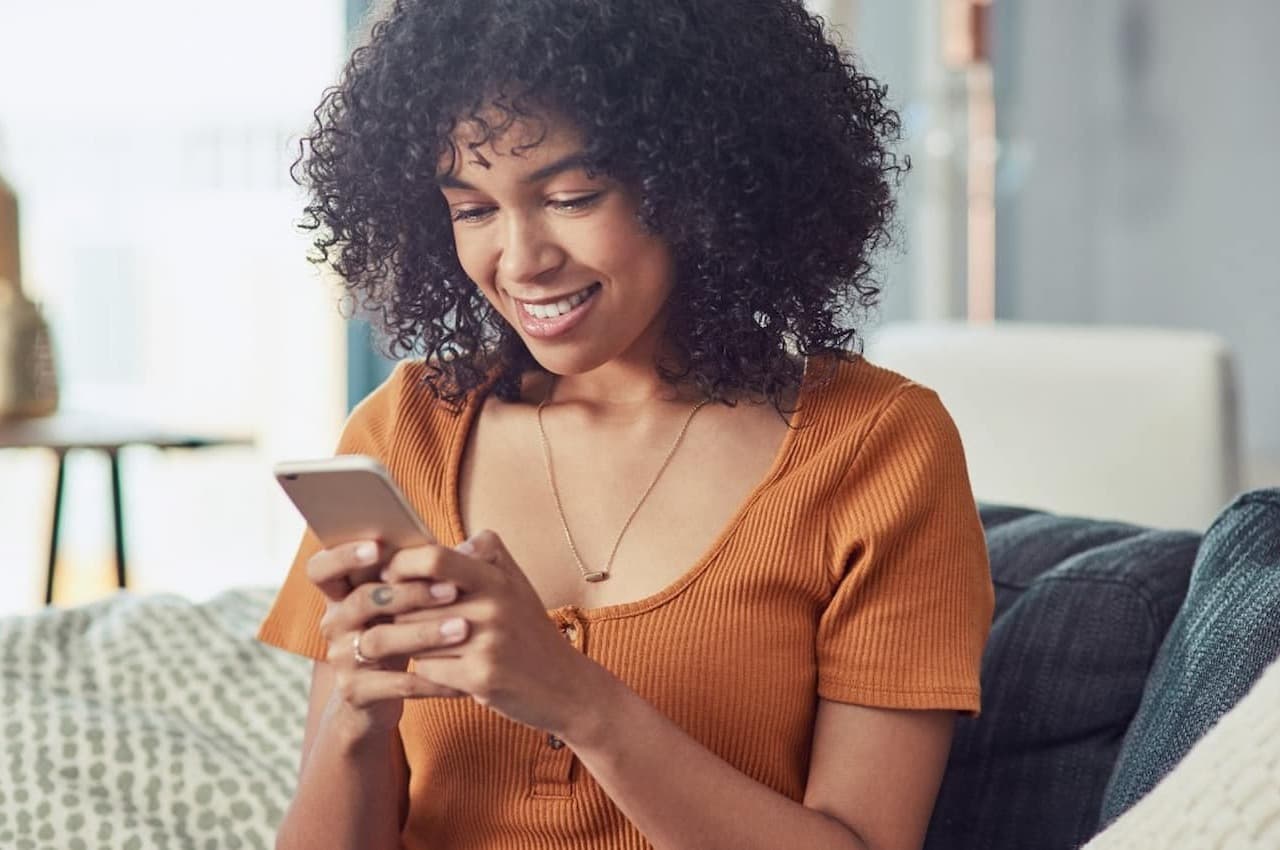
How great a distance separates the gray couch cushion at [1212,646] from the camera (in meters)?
1.11

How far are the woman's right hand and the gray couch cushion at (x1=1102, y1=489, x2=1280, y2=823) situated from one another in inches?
20.3

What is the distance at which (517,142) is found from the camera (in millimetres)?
1099

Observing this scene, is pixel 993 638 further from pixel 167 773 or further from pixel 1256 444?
pixel 1256 444

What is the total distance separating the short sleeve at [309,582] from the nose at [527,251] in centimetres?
25

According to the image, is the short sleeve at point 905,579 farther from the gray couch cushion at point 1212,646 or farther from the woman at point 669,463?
the gray couch cushion at point 1212,646

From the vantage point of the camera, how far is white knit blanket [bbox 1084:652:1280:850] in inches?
28.1

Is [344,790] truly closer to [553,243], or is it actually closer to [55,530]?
[553,243]

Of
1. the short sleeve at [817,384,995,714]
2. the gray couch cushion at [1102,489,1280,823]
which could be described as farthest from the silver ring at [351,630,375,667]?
the gray couch cushion at [1102,489,1280,823]

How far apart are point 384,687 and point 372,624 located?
5cm

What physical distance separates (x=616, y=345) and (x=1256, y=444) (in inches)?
132

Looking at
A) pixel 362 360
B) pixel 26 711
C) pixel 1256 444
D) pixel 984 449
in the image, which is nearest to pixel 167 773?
pixel 26 711

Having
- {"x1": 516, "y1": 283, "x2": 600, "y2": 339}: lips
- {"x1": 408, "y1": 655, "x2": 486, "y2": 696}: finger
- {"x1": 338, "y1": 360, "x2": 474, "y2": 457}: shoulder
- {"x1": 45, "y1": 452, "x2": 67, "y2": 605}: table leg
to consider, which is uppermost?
{"x1": 516, "y1": 283, "x2": 600, "y2": 339}: lips

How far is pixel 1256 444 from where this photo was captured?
4.11 meters

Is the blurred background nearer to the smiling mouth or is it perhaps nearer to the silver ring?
the smiling mouth
